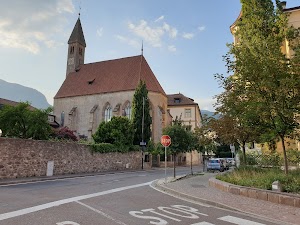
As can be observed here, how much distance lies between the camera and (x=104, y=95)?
5375cm

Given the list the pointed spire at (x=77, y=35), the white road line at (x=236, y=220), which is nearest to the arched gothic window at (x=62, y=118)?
the pointed spire at (x=77, y=35)

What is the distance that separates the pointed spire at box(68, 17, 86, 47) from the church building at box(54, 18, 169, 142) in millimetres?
8079

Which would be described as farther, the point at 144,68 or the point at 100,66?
the point at 100,66

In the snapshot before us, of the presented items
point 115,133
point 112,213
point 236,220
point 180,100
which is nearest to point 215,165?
point 115,133

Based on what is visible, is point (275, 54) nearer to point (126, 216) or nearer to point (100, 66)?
point (126, 216)

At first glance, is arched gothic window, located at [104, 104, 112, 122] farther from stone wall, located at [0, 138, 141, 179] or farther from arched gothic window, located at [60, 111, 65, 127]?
stone wall, located at [0, 138, 141, 179]

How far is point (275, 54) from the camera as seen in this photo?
492 inches

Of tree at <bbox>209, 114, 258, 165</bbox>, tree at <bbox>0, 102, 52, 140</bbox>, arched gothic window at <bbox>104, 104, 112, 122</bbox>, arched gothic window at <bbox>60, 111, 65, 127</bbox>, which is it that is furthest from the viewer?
arched gothic window at <bbox>60, 111, 65, 127</bbox>

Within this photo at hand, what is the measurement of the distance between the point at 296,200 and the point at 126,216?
5.54m

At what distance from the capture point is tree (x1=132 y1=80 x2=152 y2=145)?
145ft

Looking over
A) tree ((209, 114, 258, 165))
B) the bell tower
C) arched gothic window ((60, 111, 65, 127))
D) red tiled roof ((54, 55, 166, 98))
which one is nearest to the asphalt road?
tree ((209, 114, 258, 165))

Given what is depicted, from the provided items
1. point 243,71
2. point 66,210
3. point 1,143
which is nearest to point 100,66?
point 1,143

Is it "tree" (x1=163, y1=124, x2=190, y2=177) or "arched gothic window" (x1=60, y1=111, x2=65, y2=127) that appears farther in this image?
"arched gothic window" (x1=60, y1=111, x2=65, y2=127)

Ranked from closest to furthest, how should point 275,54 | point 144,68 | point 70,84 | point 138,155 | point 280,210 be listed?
1. point 280,210
2. point 275,54
3. point 138,155
4. point 144,68
5. point 70,84
